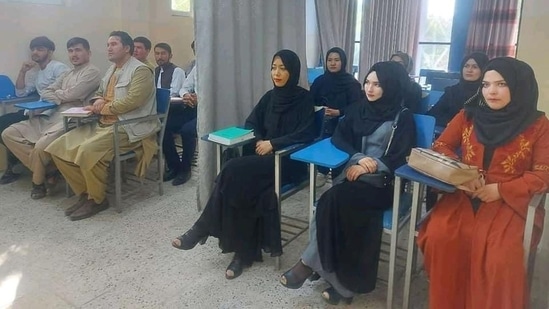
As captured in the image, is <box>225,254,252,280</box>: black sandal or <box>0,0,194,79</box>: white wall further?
<box>0,0,194,79</box>: white wall

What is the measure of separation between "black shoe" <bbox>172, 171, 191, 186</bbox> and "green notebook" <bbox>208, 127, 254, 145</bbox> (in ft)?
4.46

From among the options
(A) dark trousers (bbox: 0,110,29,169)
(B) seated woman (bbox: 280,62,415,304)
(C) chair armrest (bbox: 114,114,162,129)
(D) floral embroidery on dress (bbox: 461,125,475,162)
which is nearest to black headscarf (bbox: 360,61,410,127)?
(B) seated woman (bbox: 280,62,415,304)

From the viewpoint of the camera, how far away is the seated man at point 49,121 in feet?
11.1

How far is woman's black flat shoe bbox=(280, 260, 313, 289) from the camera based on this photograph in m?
2.08

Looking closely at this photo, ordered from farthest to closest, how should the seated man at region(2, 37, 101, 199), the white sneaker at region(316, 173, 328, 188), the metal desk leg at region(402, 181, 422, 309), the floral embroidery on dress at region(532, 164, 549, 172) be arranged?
1. the white sneaker at region(316, 173, 328, 188)
2. the seated man at region(2, 37, 101, 199)
3. the metal desk leg at region(402, 181, 422, 309)
4. the floral embroidery on dress at region(532, 164, 549, 172)

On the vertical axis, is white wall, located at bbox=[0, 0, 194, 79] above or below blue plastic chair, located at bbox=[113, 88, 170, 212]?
above

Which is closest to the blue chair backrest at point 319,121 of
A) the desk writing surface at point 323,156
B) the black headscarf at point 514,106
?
the desk writing surface at point 323,156

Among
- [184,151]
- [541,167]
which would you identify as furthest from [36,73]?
[541,167]

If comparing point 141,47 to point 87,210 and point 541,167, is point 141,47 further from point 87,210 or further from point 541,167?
point 541,167

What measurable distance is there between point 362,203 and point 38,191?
2.64m

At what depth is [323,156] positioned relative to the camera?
7.02 ft

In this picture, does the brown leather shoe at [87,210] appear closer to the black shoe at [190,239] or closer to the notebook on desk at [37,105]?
the notebook on desk at [37,105]

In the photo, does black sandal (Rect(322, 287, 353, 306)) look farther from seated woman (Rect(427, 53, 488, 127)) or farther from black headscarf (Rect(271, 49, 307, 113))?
seated woman (Rect(427, 53, 488, 127))

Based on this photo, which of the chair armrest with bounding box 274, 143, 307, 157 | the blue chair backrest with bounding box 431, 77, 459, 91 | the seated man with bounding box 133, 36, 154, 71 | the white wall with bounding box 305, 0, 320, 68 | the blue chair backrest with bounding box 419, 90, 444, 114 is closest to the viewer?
the chair armrest with bounding box 274, 143, 307, 157
